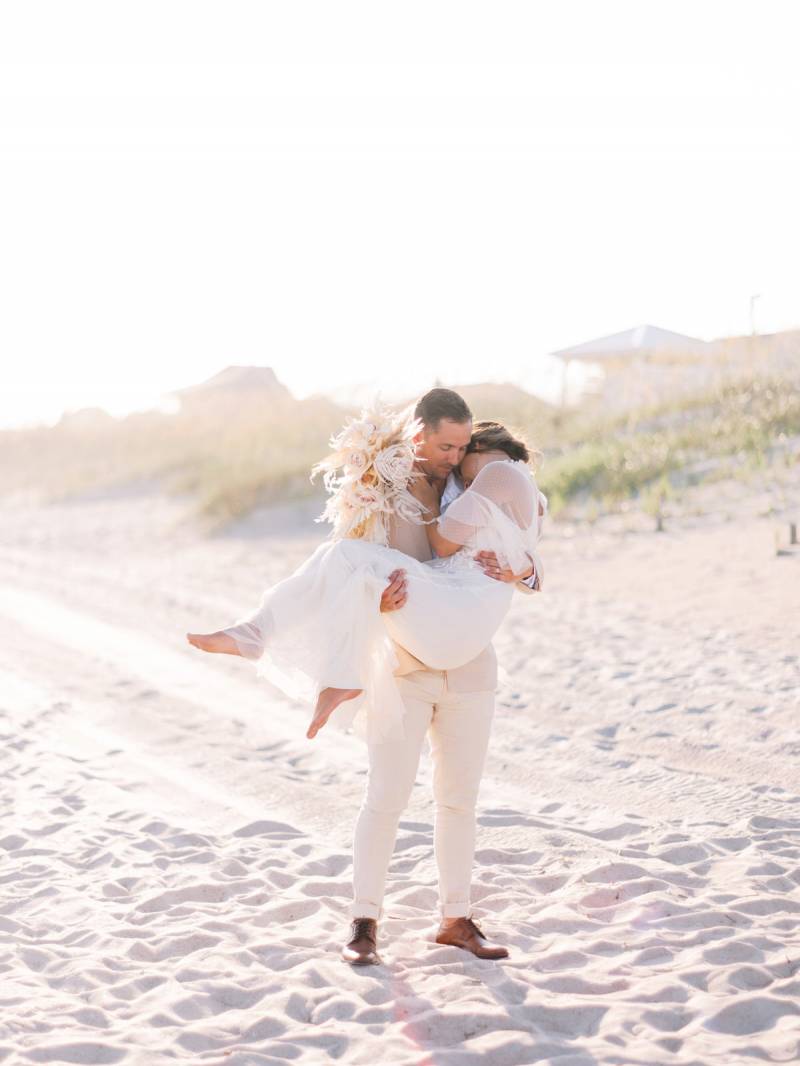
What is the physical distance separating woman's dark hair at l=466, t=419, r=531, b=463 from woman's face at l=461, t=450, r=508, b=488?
2cm

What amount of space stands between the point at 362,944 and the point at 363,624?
1216mm

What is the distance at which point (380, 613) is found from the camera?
405 centimetres

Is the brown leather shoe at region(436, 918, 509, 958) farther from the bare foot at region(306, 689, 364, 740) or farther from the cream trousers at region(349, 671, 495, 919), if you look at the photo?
the bare foot at region(306, 689, 364, 740)

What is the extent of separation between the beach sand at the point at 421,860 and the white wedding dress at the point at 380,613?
→ 0.99 meters

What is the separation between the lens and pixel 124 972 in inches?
171

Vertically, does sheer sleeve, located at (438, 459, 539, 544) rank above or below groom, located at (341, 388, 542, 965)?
above

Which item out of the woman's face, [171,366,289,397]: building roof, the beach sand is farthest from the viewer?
[171,366,289,397]: building roof

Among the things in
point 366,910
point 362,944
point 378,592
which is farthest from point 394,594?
point 362,944

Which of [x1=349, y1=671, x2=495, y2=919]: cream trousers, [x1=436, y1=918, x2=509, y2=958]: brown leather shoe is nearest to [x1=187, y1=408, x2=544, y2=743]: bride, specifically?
[x1=349, y1=671, x2=495, y2=919]: cream trousers

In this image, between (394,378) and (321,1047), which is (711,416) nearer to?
(394,378)

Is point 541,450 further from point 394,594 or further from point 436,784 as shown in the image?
point 394,594

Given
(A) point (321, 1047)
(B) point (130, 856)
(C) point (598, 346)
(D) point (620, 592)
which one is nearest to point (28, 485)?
(C) point (598, 346)

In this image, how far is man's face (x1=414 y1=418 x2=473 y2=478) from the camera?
4.09 m

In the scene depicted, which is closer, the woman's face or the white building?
the woman's face
